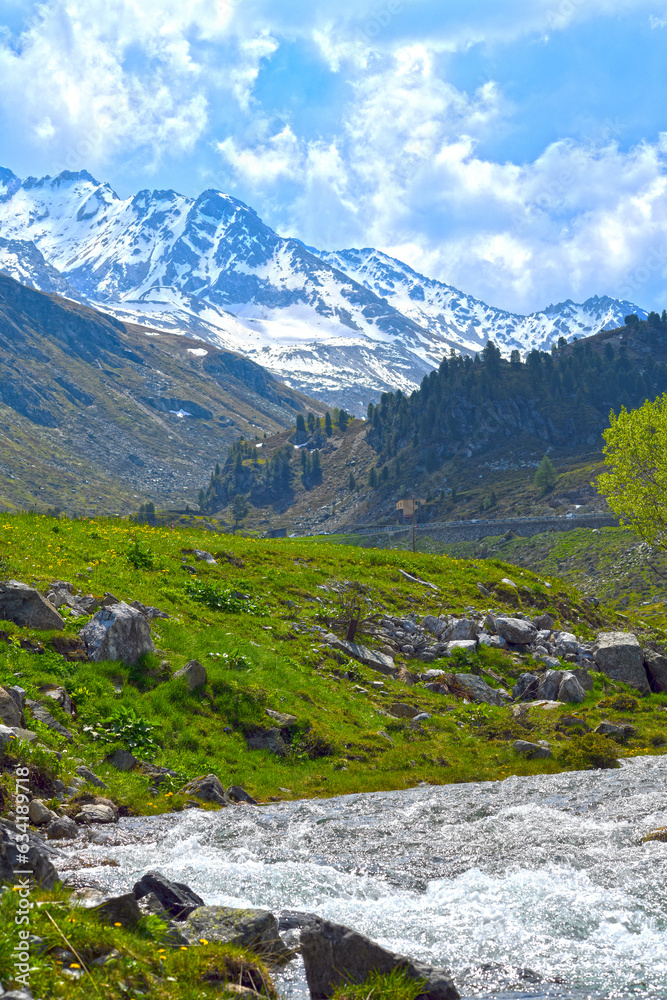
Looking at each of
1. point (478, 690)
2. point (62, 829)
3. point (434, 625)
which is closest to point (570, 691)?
point (478, 690)

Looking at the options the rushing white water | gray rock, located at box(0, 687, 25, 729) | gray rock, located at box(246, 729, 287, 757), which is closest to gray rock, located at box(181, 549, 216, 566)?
gray rock, located at box(246, 729, 287, 757)

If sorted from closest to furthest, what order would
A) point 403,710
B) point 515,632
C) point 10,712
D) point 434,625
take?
point 10,712 < point 403,710 < point 434,625 < point 515,632

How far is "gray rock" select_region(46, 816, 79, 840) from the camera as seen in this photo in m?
13.7

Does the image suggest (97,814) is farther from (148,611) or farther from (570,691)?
(570,691)

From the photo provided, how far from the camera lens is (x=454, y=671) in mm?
33375

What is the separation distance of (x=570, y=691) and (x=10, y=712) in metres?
23.2

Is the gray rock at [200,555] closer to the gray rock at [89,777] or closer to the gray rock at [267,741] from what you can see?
the gray rock at [267,741]

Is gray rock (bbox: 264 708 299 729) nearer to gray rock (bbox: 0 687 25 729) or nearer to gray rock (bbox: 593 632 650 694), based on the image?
gray rock (bbox: 0 687 25 729)

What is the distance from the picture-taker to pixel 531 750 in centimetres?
2481

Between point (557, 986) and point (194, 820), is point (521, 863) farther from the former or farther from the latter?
point (194, 820)

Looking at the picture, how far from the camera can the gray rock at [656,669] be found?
35.0 meters

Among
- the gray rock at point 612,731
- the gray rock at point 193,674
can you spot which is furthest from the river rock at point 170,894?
the gray rock at point 612,731

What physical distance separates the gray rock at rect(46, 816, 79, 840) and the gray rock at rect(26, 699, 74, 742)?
414cm

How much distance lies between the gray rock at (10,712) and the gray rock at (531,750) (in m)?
16.2
